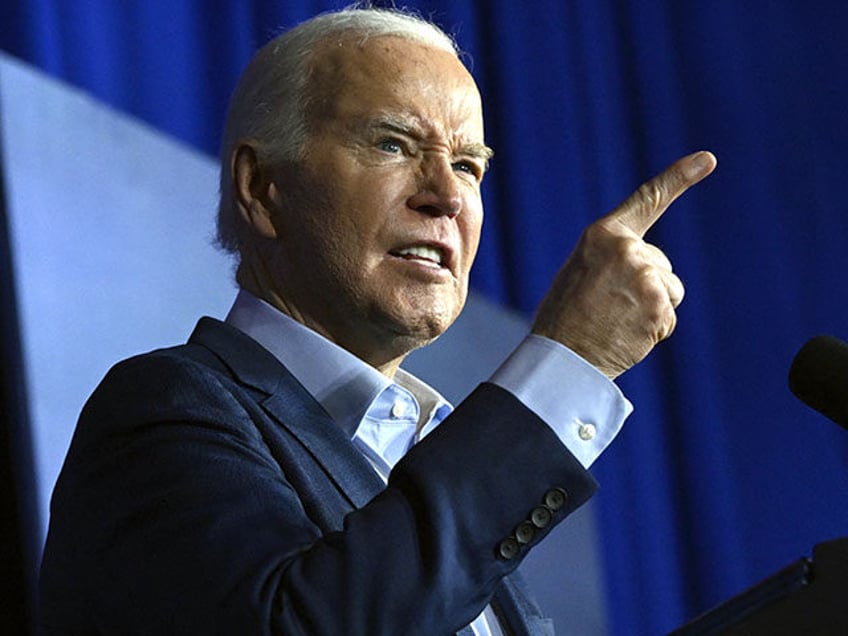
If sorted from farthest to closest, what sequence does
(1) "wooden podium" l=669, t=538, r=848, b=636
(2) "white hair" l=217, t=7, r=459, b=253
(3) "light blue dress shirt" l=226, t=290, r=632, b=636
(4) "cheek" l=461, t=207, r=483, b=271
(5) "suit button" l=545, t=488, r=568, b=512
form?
1. (2) "white hair" l=217, t=7, r=459, b=253
2. (4) "cheek" l=461, t=207, r=483, b=271
3. (3) "light blue dress shirt" l=226, t=290, r=632, b=636
4. (5) "suit button" l=545, t=488, r=568, b=512
5. (1) "wooden podium" l=669, t=538, r=848, b=636

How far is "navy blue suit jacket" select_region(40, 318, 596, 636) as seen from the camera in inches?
40.0

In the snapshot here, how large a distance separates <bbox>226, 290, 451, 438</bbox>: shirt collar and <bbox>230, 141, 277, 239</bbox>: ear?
133 millimetres

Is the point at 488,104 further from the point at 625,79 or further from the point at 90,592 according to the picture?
the point at 90,592

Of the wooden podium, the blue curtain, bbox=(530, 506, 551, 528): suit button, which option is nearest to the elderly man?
bbox=(530, 506, 551, 528): suit button

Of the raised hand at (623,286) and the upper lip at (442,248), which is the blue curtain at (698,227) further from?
the raised hand at (623,286)

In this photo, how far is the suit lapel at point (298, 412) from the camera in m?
1.30

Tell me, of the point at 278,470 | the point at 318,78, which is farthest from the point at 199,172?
the point at 278,470

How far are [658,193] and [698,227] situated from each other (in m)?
2.09

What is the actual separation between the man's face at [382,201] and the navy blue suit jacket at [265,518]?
0.28 m

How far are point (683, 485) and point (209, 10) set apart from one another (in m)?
1.38

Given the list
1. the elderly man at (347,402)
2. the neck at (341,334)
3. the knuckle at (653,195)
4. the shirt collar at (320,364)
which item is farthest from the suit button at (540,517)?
the neck at (341,334)

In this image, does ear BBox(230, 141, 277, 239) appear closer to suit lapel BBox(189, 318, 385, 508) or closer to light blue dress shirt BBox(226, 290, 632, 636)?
light blue dress shirt BBox(226, 290, 632, 636)

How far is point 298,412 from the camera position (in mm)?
1349

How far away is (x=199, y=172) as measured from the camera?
2.27 m
